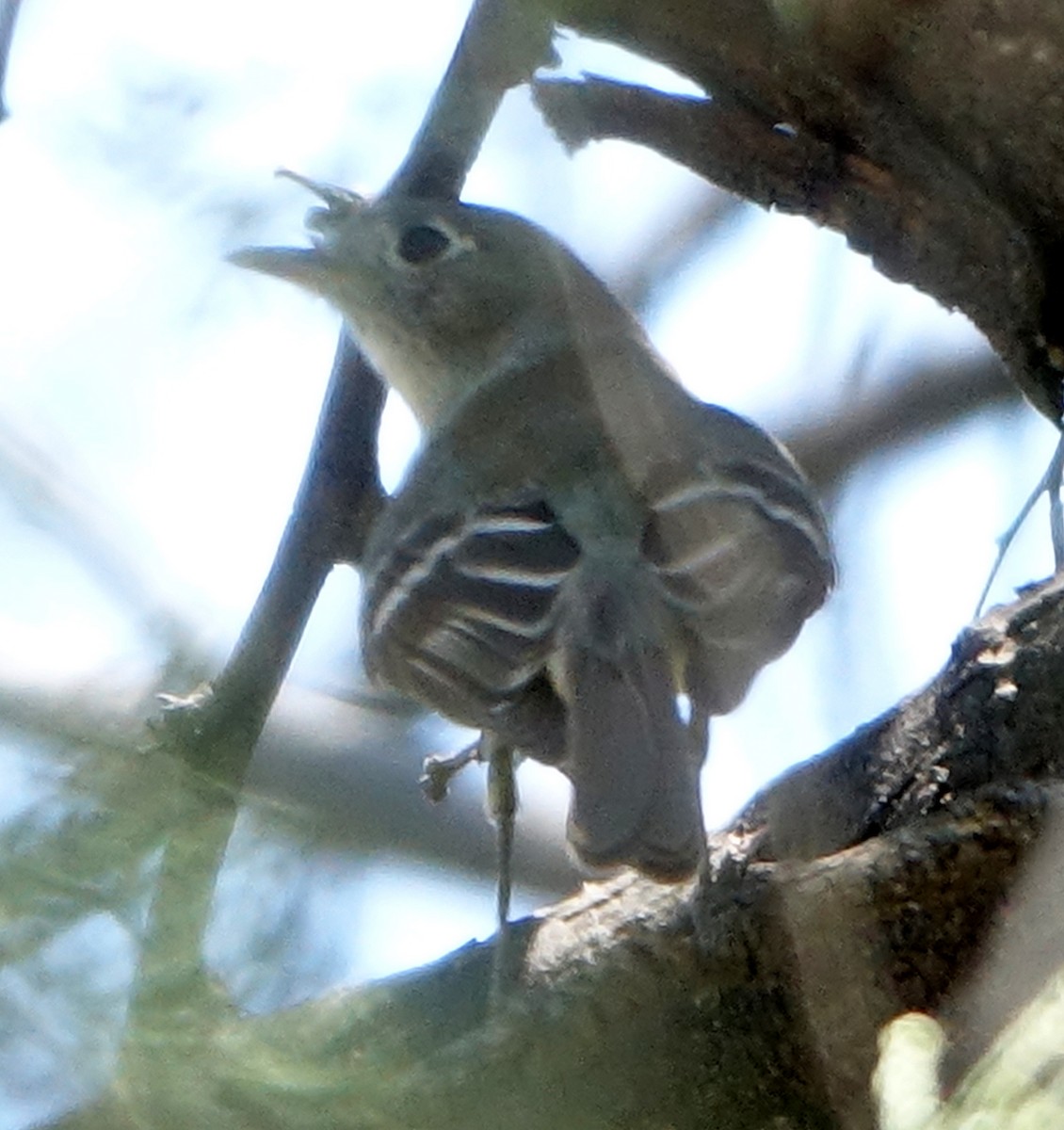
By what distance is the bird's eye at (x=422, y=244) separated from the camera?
372 centimetres

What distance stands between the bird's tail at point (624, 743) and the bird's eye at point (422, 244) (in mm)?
1371

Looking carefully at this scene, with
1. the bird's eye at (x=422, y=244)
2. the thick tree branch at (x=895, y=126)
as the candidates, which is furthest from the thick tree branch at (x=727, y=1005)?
the bird's eye at (x=422, y=244)

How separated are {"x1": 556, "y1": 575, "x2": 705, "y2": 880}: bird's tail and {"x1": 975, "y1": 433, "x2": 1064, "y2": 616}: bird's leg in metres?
0.47

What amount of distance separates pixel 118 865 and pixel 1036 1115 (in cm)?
98

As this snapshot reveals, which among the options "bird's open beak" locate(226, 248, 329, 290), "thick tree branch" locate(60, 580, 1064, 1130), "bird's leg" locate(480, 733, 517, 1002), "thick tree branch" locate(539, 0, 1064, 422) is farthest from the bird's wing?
"thick tree branch" locate(539, 0, 1064, 422)

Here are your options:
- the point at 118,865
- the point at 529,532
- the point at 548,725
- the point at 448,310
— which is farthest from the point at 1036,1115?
the point at 448,310

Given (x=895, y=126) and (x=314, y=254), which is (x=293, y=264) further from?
(x=895, y=126)

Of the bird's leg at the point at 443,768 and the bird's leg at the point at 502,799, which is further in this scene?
the bird's leg at the point at 443,768

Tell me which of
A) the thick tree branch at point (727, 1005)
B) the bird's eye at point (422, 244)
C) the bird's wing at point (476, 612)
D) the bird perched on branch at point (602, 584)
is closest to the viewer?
the thick tree branch at point (727, 1005)

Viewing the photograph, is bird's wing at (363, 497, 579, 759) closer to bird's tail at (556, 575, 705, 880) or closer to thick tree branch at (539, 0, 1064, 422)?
bird's tail at (556, 575, 705, 880)

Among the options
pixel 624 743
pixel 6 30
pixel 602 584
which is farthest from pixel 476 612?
pixel 6 30

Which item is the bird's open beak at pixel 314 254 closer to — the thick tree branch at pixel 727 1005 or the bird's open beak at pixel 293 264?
the bird's open beak at pixel 293 264

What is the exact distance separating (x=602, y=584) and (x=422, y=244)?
1.44 metres

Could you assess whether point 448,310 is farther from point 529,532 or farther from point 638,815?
point 638,815
